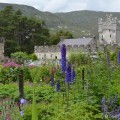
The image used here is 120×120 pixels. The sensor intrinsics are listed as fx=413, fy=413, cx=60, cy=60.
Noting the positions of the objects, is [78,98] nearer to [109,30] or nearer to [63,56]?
[63,56]

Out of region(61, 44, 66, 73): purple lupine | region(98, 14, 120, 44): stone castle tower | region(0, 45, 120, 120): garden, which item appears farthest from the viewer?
region(98, 14, 120, 44): stone castle tower

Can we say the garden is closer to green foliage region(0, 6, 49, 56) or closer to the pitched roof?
the pitched roof

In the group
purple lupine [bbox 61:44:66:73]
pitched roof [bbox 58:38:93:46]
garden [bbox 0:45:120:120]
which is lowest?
pitched roof [bbox 58:38:93:46]

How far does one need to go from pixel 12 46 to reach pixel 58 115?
5495 cm

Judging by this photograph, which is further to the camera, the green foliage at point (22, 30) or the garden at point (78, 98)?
the green foliage at point (22, 30)

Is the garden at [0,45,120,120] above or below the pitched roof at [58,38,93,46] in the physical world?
above

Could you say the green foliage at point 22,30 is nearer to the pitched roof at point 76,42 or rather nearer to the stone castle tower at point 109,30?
the pitched roof at point 76,42

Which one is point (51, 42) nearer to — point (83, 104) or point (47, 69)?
point (47, 69)

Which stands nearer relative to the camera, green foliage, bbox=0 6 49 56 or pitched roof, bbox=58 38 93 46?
pitched roof, bbox=58 38 93 46

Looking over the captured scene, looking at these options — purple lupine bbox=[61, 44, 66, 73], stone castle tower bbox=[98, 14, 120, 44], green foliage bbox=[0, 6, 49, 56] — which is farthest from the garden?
stone castle tower bbox=[98, 14, 120, 44]

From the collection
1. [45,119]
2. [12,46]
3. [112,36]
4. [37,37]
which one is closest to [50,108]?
[45,119]

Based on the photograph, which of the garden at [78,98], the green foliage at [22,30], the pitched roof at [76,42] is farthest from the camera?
the green foliage at [22,30]

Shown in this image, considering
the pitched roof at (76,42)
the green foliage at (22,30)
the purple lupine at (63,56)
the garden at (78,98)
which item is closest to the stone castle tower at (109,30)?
the green foliage at (22,30)

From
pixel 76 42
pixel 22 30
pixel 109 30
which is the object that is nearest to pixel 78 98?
pixel 76 42
